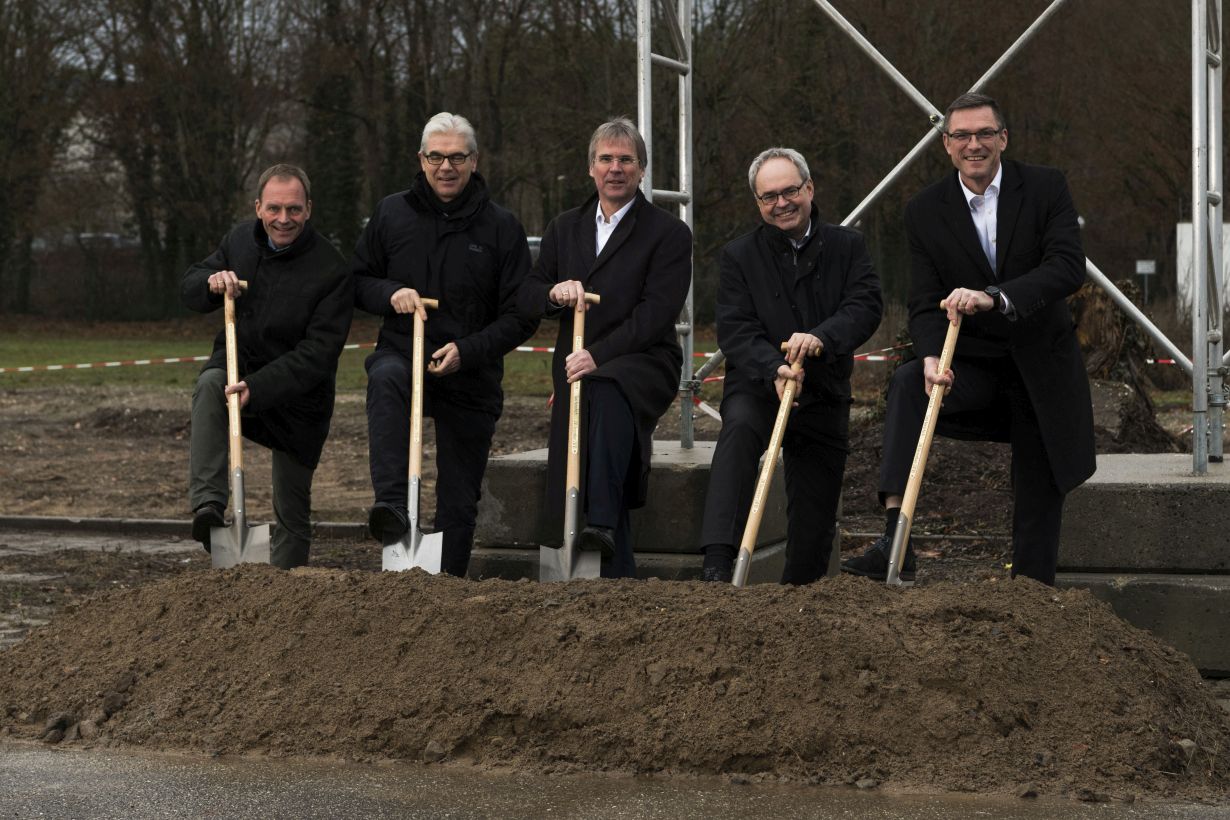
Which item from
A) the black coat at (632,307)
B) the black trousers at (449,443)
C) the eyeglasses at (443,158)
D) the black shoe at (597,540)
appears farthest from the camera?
the eyeglasses at (443,158)

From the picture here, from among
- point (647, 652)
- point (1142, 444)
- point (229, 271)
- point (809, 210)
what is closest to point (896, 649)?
point (647, 652)

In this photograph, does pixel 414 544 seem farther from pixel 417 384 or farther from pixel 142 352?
pixel 142 352

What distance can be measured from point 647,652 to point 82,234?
125ft

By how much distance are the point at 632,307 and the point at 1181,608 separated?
235 cm

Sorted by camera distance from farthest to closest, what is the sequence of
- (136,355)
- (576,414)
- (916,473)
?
1. (136,355)
2. (576,414)
3. (916,473)

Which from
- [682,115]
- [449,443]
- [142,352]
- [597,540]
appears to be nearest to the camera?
[597,540]

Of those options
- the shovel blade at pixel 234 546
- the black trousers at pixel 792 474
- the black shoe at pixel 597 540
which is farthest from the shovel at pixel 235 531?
the black trousers at pixel 792 474

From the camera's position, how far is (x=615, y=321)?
22.1 feet

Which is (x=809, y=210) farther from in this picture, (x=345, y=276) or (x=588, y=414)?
(x=345, y=276)

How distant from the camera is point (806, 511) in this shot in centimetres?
676

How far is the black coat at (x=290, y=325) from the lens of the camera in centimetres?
696

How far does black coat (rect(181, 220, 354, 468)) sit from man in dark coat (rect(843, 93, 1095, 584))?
229 cm

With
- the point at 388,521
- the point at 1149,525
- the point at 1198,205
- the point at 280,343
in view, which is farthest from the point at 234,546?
the point at 1198,205

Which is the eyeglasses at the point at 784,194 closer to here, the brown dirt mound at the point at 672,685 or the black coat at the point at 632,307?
the black coat at the point at 632,307
